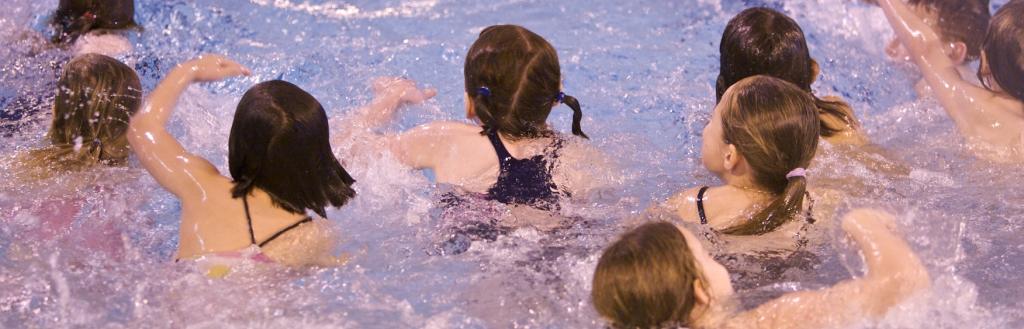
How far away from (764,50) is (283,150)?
1.63 metres

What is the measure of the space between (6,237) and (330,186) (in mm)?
1104

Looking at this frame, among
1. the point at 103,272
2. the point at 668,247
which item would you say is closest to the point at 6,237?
the point at 103,272

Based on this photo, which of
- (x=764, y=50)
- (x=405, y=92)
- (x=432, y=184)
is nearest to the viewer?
(x=764, y=50)

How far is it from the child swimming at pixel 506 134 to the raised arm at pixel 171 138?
676 mm

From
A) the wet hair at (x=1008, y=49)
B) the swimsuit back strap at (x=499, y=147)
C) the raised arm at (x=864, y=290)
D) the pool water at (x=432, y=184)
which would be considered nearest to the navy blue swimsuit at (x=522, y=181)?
the swimsuit back strap at (x=499, y=147)

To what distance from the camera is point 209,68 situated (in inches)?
126

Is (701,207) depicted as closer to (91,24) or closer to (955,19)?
(955,19)

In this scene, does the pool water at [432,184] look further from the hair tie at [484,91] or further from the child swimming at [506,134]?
the hair tie at [484,91]

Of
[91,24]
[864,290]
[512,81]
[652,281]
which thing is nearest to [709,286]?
[652,281]

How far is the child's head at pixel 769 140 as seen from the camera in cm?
279

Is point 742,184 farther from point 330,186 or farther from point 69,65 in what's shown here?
point 69,65

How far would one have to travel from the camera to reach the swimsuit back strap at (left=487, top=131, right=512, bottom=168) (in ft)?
10.8

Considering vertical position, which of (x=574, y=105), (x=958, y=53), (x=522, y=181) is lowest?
(x=958, y=53)

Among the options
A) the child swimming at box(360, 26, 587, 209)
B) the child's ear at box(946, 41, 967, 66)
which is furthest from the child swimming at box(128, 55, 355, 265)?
the child's ear at box(946, 41, 967, 66)
